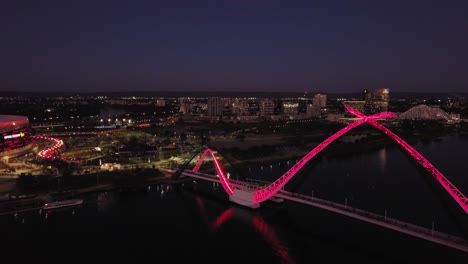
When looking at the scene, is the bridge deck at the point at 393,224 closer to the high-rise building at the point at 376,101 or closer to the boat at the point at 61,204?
the boat at the point at 61,204

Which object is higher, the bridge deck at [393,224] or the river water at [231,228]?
the bridge deck at [393,224]

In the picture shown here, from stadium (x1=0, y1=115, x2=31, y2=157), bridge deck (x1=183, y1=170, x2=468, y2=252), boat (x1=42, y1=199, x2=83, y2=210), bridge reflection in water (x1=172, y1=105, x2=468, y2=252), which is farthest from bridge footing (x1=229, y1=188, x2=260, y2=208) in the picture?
stadium (x1=0, y1=115, x2=31, y2=157)

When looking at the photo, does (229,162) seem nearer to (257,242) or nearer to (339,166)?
(339,166)

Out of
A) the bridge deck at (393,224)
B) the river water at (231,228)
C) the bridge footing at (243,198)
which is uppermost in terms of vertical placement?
the bridge deck at (393,224)

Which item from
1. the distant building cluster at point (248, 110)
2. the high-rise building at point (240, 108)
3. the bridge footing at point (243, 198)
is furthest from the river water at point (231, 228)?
the high-rise building at point (240, 108)

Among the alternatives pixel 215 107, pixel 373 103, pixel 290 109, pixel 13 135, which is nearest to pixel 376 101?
pixel 373 103

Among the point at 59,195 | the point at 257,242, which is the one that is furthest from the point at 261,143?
the point at 257,242

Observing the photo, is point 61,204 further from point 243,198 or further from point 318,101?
point 318,101
